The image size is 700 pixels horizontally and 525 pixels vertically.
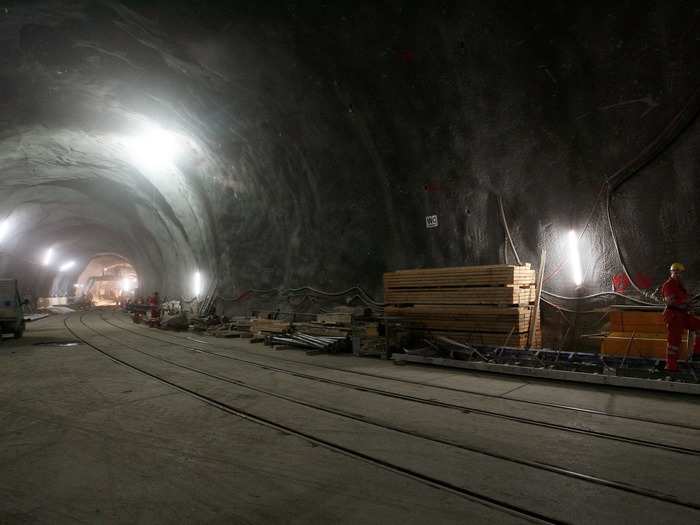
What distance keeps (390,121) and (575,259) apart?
5.20 meters

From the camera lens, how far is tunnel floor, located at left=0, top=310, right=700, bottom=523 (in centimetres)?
279

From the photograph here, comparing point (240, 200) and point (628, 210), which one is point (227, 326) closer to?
point (240, 200)

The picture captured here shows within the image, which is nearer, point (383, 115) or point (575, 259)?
point (575, 259)

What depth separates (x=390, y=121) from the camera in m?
10.5

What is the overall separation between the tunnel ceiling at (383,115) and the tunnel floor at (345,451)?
12.2ft

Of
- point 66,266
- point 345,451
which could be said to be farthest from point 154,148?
point 66,266

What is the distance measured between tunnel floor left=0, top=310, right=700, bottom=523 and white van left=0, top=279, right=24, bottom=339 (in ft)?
30.8

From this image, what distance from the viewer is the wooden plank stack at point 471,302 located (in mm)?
8453

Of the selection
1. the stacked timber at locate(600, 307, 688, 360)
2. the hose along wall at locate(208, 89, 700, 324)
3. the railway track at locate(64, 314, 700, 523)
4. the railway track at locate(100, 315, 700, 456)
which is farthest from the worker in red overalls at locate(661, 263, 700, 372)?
the railway track at locate(64, 314, 700, 523)

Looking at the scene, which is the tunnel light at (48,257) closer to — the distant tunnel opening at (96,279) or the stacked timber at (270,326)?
the distant tunnel opening at (96,279)

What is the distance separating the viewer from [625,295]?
7746mm

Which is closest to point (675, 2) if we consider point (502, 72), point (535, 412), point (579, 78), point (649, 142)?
point (579, 78)

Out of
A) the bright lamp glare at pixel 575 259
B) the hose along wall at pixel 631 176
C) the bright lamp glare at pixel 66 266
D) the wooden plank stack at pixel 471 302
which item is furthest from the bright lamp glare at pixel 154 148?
the bright lamp glare at pixel 66 266

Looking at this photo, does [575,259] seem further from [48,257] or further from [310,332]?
[48,257]
